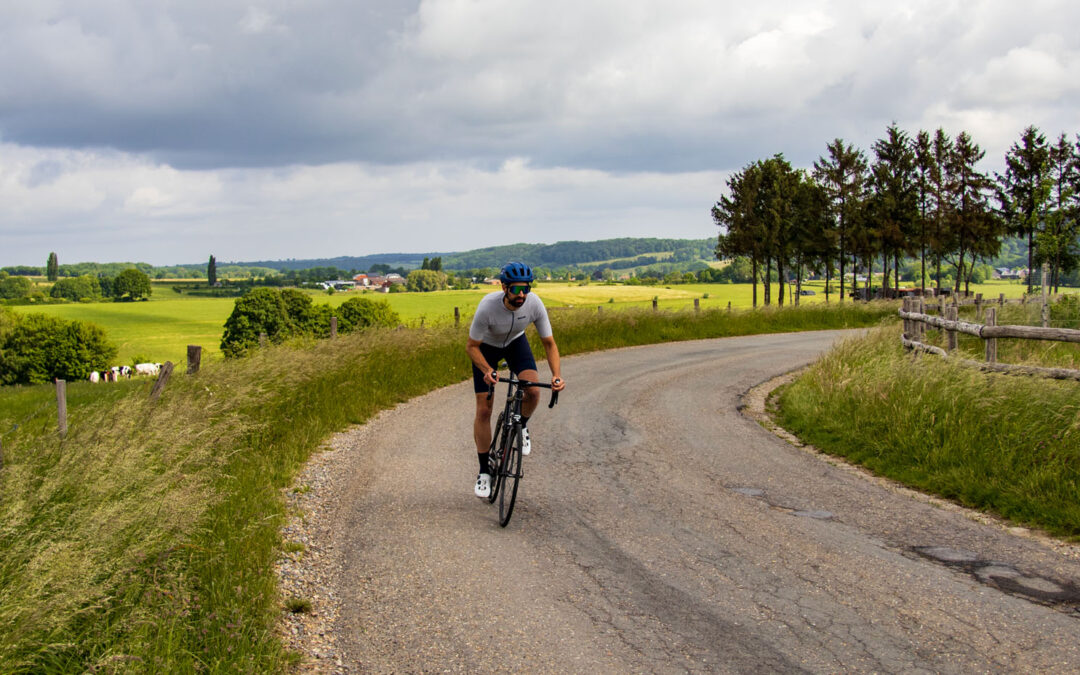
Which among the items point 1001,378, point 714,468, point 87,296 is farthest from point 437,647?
point 87,296

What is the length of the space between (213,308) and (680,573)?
156052 mm

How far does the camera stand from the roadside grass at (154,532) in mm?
3783

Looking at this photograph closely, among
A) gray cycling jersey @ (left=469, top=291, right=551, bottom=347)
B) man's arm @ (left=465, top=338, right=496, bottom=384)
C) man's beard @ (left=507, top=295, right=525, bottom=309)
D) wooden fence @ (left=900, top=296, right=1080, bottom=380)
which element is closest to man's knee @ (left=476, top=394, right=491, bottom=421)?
man's arm @ (left=465, top=338, right=496, bottom=384)

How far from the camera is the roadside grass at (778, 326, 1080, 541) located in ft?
23.2

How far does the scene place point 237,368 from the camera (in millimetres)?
11672

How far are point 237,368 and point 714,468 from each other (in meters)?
7.37

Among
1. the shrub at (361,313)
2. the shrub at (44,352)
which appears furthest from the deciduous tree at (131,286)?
the shrub at (361,313)

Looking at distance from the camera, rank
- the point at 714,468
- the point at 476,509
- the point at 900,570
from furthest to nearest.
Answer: the point at 714,468, the point at 476,509, the point at 900,570

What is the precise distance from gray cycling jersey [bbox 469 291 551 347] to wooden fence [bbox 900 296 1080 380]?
639 centimetres

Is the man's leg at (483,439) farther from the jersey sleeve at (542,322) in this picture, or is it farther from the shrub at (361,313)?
the shrub at (361,313)

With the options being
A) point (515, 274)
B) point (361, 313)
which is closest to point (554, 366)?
point (515, 274)

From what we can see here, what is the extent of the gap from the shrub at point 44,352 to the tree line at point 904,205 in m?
75.8

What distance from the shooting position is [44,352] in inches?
3477

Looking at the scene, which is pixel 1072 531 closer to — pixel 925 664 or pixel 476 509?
pixel 925 664
